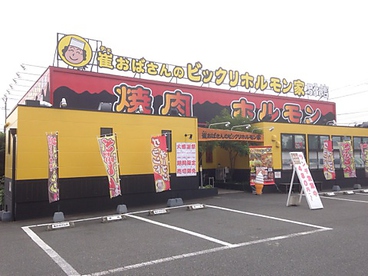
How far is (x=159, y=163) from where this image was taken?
32.7 ft

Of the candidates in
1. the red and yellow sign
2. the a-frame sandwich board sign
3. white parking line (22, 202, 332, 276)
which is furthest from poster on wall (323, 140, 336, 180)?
white parking line (22, 202, 332, 276)

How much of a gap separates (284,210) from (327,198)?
373cm

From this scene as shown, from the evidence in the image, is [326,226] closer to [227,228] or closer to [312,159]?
[227,228]

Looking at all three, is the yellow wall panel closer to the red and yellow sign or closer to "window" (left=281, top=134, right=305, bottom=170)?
the red and yellow sign

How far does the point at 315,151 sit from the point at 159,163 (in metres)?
9.24

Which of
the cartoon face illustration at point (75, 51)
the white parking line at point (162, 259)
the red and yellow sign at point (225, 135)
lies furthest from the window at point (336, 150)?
the cartoon face illustration at point (75, 51)

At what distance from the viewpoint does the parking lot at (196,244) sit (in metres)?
4.48

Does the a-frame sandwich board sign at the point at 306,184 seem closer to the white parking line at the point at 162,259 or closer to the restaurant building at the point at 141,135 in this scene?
the white parking line at the point at 162,259

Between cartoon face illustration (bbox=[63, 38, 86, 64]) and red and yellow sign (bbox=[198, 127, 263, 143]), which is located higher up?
cartoon face illustration (bbox=[63, 38, 86, 64])

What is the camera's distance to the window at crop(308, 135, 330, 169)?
1554 cm

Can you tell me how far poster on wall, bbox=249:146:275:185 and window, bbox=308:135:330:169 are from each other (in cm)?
311

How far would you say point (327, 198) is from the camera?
1212 centimetres

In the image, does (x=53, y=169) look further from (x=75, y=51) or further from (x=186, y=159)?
(x=75, y=51)

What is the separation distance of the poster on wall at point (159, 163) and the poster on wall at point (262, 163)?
4945 mm
